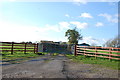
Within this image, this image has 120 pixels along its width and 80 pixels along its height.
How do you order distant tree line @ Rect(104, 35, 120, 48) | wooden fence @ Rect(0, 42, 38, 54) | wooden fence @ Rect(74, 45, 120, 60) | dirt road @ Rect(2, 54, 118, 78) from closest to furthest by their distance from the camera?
dirt road @ Rect(2, 54, 118, 78) < wooden fence @ Rect(74, 45, 120, 60) < wooden fence @ Rect(0, 42, 38, 54) < distant tree line @ Rect(104, 35, 120, 48)

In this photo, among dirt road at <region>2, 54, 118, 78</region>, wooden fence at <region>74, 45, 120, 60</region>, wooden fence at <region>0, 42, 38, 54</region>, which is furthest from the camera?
wooden fence at <region>0, 42, 38, 54</region>

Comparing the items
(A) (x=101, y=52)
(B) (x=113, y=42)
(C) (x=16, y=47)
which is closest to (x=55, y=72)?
(A) (x=101, y=52)

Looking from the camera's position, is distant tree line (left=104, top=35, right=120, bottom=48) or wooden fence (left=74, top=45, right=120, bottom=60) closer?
wooden fence (left=74, top=45, right=120, bottom=60)

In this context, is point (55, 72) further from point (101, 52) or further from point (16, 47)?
point (16, 47)

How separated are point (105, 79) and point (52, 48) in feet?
91.4

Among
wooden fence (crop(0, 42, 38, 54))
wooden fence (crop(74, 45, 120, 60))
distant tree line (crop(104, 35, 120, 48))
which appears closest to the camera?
wooden fence (crop(74, 45, 120, 60))

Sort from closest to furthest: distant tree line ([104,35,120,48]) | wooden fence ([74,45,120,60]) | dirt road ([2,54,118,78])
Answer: dirt road ([2,54,118,78])
wooden fence ([74,45,120,60])
distant tree line ([104,35,120,48])

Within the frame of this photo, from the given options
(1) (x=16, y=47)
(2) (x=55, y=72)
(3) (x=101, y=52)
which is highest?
(1) (x=16, y=47)

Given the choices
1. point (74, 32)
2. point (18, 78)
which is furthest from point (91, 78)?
point (74, 32)

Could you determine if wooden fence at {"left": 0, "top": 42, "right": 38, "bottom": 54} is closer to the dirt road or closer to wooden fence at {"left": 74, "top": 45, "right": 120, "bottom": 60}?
wooden fence at {"left": 74, "top": 45, "right": 120, "bottom": 60}

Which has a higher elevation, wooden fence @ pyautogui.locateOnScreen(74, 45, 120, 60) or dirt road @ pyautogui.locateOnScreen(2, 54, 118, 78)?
wooden fence @ pyautogui.locateOnScreen(74, 45, 120, 60)

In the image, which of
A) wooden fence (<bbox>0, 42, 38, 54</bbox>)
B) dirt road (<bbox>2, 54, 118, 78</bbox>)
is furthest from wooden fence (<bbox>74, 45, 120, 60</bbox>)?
wooden fence (<bbox>0, 42, 38, 54</bbox>)

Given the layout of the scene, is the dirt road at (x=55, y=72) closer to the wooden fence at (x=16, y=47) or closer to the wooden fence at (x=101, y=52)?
the wooden fence at (x=101, y=52)

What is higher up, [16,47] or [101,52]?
[16,47]
